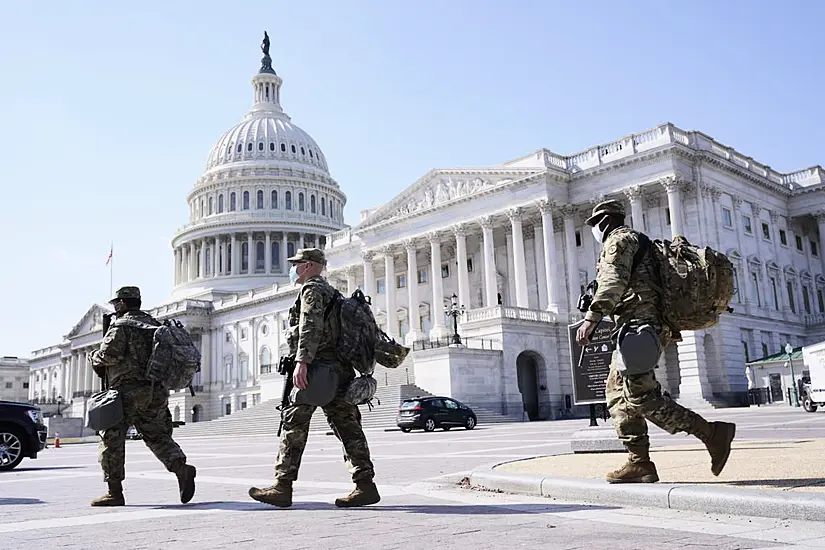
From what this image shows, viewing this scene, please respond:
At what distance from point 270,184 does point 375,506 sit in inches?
4198

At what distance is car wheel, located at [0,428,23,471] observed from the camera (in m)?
17.6

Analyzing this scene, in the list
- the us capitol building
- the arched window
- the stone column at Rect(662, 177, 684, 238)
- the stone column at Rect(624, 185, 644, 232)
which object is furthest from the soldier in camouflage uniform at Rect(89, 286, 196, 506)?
the arched window

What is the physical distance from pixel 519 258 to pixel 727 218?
525 inches

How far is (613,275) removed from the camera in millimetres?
7516

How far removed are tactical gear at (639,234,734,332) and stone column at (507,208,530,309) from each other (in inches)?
1784

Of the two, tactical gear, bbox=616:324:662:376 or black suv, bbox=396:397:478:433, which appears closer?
tactical gear, bbox=616:324:662:376

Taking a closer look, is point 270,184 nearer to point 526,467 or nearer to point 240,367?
point 240,367

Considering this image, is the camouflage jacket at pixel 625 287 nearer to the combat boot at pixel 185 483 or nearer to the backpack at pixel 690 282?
the backpack at pixel 690 282

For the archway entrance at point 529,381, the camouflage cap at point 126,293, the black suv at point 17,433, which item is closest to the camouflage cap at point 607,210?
the camouflage cap at point 126,293

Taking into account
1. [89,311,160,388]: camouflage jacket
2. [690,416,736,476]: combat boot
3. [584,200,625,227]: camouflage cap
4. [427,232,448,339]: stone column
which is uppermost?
[427,232,448,339]: stone column

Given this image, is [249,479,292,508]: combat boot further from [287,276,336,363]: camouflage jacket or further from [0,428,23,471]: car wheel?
[0,428,23,471]: car wheel

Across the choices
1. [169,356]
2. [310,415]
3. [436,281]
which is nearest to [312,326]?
[310,415]

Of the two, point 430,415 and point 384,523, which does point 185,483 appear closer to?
point 384,523

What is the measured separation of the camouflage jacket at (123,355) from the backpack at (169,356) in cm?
10
